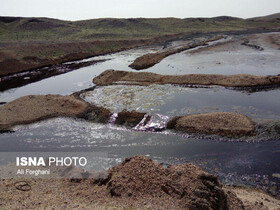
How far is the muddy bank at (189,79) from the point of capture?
2689cm

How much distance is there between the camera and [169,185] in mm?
9297

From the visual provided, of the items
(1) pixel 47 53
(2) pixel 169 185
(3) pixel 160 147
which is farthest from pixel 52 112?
(1) pixel 47 53

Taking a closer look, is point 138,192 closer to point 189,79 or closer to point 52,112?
point 52,112

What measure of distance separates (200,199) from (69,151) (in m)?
10.2

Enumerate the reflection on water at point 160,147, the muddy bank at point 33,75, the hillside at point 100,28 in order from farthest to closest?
the hillside at point 100,28 < the muddy bank at point 33,75 < the reflection on water at point 160,147

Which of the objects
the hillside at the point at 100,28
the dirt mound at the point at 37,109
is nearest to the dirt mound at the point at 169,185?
the dirt mound at the point at 37,109

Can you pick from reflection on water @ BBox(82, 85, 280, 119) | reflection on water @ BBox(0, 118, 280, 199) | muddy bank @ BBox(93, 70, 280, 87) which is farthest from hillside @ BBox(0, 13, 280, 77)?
reflection on water @ BBox(0, 118, 280, 199)

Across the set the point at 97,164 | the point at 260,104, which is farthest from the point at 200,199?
the point at 260,104

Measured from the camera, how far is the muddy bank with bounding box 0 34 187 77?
142 ft

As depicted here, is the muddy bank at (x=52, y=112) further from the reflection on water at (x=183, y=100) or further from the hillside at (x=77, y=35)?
the hillside at (x=77, y=35)

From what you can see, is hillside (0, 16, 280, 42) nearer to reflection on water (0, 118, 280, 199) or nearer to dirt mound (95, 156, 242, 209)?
reflection on water (0, 118, 280, 199)

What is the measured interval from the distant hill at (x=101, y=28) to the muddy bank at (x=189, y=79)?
6267cm

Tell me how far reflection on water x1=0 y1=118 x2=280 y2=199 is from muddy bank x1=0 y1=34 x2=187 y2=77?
2801 cm

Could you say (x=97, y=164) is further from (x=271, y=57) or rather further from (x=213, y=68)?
(x=271, y=57)
